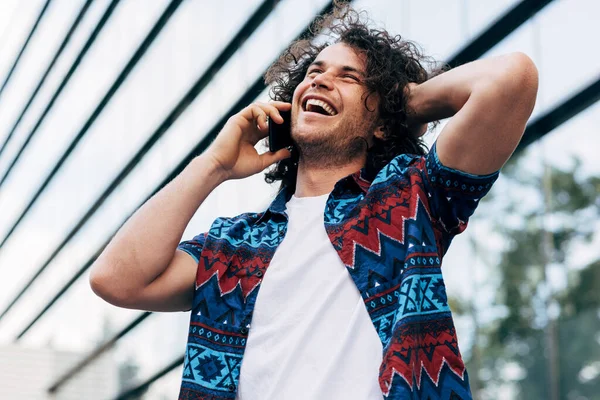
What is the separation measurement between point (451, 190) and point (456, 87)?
0.28m

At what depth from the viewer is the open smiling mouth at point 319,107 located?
2570 mm

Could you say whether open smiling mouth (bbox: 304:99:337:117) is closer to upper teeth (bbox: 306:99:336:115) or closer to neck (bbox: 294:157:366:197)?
upper teeth (bbox: 306:99:336:115)

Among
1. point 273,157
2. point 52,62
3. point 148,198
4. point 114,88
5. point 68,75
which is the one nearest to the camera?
point 273,157

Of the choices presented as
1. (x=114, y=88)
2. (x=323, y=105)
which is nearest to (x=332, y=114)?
(x=323, y=105)

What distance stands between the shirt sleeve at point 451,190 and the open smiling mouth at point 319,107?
0.41 m

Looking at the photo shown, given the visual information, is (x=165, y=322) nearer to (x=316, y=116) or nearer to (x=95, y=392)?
(x=95, y=392)

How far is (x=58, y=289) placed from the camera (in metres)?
A: 17.6

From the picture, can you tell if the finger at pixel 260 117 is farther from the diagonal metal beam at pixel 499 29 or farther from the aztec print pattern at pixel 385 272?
the diagonal metal beam at pixel 499 29

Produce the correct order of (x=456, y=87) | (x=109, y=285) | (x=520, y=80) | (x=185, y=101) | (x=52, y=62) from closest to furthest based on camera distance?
A: (x=520, y=80) < (x=456, y=87) < (x=109, y=285) < (x=185, y=101) < (x=52, y=62)

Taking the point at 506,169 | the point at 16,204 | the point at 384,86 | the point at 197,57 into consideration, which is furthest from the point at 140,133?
the point at 384,86

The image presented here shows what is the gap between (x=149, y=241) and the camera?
2.45 meters

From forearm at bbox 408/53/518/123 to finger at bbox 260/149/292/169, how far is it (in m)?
0.37

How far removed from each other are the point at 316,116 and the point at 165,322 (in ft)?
36.1

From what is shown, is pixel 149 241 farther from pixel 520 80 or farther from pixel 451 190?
pixel 520 80
